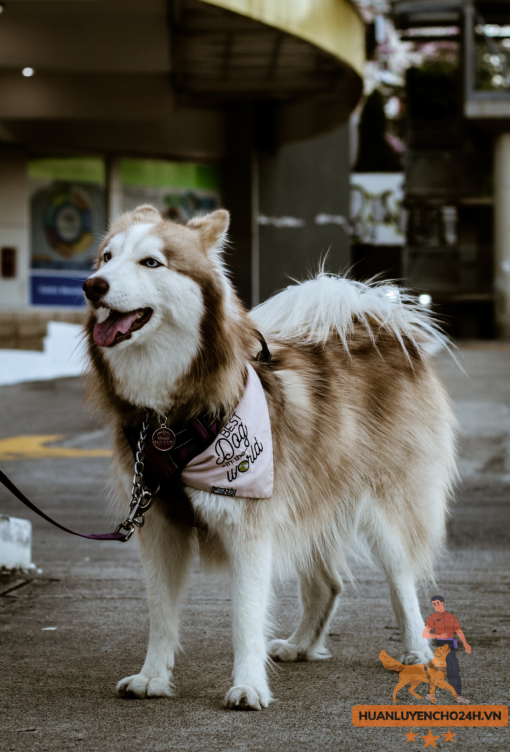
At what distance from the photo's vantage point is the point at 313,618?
4.24 m

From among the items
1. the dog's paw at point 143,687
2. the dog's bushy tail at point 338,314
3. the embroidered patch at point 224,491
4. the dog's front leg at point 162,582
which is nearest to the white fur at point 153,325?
the embroidered patch at point 224,491

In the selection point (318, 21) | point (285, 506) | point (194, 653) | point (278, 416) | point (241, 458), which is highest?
point (318, 21)

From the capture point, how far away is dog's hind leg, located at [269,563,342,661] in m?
4.21

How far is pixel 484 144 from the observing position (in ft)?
102

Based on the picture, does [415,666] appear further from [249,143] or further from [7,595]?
[249,143]

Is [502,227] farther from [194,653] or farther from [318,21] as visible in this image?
[194,653]

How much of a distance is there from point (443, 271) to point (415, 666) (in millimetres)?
27994

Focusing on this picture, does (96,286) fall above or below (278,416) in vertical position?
above

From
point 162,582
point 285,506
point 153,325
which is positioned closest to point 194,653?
point 162,582

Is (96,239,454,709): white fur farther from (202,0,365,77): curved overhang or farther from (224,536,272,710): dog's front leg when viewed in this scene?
(202,0,365,77): curved overhang

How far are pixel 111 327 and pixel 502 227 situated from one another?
26938 millimetres

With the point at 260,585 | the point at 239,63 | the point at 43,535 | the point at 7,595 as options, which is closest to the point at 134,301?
the point at 260,585

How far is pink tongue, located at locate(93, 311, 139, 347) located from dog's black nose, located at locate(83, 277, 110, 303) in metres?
0.12

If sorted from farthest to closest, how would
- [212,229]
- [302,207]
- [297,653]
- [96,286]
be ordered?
[302,207] → [297,653] → [212,229] → [96,286]
